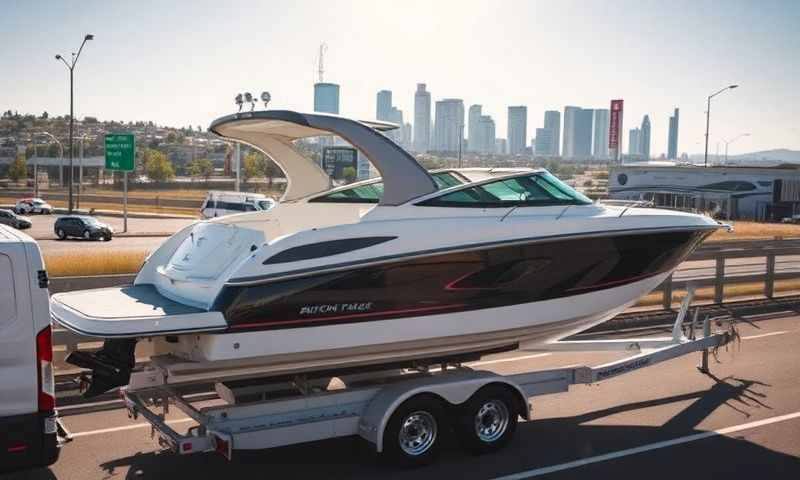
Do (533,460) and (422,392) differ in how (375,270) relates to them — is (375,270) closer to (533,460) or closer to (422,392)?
(422,392)

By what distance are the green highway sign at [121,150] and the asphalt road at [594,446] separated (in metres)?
41.6

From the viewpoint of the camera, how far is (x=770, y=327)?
564 inches

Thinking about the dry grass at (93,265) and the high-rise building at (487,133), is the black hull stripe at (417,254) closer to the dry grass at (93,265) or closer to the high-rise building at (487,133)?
the dry grass at (93,265)

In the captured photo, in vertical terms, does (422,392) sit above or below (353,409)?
above

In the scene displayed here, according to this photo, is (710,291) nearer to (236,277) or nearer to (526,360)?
(526,360)

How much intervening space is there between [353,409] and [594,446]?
2.43 metres

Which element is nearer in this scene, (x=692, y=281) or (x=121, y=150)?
(x=692, y=281)

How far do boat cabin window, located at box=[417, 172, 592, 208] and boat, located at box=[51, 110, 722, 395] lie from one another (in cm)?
1

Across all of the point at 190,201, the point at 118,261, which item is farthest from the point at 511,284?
the point at 190,201

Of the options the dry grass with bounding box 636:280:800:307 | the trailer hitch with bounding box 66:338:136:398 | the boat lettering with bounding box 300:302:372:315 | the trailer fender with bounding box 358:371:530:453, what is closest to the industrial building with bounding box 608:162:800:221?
the dry grass with bounding box 636:280:800:307

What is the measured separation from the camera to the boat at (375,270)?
7164mm

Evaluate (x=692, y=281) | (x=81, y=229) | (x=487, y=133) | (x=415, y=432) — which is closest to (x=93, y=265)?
(x=692, y=281)

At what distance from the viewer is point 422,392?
7.56 m

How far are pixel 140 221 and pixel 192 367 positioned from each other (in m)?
47.9
